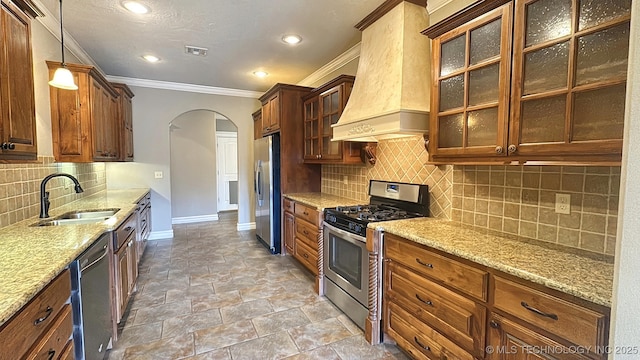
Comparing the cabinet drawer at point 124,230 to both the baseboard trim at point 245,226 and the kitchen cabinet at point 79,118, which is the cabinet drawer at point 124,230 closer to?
the kitchen cabinet at point 79,118

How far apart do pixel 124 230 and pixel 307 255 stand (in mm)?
1890

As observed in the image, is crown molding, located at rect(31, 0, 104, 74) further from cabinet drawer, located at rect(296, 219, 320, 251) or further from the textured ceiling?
cabinet drawer, located at rect(296, 219, 320, 251)

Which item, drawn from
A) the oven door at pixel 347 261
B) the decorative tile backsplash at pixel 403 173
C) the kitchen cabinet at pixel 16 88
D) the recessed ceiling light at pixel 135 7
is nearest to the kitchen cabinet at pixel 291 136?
the decorative tile backsplash at pixel 403 173

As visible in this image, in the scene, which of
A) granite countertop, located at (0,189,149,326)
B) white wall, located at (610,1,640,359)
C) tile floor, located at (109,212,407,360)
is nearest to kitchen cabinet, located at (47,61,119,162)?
granite countertop, located at (0,189,149,326)

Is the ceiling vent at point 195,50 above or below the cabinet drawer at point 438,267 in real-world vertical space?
above

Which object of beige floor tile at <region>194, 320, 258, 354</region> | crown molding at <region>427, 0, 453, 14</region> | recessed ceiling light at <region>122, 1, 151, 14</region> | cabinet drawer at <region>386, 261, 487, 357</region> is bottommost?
beige floor tile at <region>194, 320, 258, 354</region>

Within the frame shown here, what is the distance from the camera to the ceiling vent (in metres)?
3.41

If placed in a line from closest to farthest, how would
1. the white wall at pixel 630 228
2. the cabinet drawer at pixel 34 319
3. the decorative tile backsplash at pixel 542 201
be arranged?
the white wall at pixel 630 228 < the cabinet drawer at pixel 34 319 < the decorative tile backsplash at pixel 542 201

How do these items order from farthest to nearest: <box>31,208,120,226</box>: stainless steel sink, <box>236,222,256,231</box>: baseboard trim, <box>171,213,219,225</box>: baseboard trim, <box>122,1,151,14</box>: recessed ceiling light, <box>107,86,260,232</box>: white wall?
<box>171,213,219,225</box>: baseboard trim, <box>236,222,256,231</box>: baseboard trim, <box>107,86,260,232</box>: white wall, <box>122,1,151,14</box>: recessed ceiling light, <box>31,208,120,226</box>: stainless steel sink

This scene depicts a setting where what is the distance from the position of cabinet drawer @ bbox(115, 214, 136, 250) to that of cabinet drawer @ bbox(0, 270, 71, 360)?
0.91 meters

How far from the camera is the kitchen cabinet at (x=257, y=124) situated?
5.23 m

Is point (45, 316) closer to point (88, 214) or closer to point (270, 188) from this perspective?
point (88, 214)

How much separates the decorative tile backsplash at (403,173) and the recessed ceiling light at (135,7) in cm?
252

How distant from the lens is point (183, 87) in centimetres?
510
